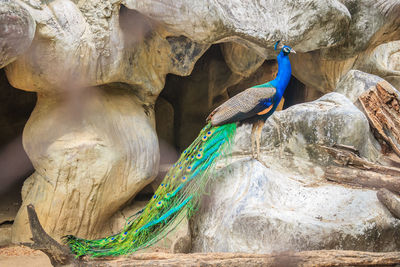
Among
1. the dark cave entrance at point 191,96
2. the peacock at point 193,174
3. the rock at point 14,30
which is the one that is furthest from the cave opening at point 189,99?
the rock at point 14,30

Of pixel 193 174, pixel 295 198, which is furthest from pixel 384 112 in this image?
pixel 193 174

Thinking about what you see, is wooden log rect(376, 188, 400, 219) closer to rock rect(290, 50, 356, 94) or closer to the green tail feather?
the green tail feather

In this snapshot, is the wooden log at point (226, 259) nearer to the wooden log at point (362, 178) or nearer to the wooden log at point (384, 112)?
the wooden log at point (362, 178)

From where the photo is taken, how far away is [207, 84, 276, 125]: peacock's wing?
3.19 m

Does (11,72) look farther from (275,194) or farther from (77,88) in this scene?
(275,194)

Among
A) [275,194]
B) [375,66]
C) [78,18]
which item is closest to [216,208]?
[275,194]

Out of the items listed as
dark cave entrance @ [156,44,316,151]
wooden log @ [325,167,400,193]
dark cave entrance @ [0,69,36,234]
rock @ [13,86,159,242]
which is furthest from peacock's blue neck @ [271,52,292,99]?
dark cave entrance @ [0,69,36,234]

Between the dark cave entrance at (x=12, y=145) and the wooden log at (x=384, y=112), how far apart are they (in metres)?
3.12

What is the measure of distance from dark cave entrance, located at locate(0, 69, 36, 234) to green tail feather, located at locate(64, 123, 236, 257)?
150 cm

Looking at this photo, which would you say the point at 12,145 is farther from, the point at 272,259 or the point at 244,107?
the point at 272,259

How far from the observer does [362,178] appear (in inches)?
130

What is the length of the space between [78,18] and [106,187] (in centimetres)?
133

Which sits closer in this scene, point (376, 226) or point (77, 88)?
point (376, 226)

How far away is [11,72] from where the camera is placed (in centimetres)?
320
